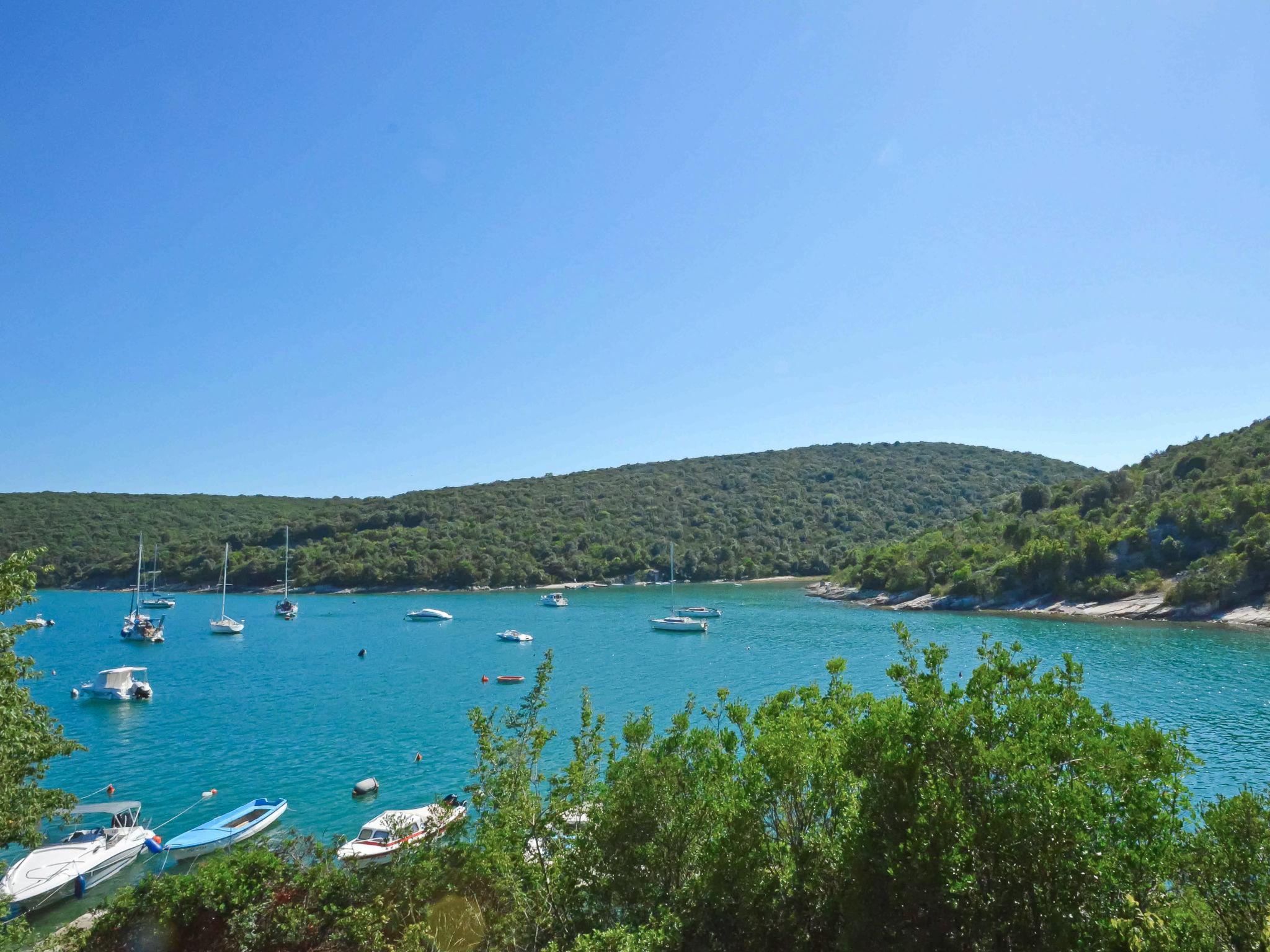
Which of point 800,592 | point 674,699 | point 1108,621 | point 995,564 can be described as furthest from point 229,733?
point 800,592

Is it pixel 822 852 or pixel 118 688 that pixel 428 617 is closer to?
pixel 118 688

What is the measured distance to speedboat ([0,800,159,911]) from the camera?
18.5m

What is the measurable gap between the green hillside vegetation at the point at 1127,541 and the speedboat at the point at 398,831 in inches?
2674

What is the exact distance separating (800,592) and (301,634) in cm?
6867

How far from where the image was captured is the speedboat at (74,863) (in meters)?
18.5

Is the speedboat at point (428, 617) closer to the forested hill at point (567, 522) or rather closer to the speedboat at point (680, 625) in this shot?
the speedboat at point (680, 625)

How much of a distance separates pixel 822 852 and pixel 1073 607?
73224mm

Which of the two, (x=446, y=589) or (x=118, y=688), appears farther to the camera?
(x=446, y=589)

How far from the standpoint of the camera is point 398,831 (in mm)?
11555

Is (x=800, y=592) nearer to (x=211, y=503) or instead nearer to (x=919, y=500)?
(x=919, y=500)

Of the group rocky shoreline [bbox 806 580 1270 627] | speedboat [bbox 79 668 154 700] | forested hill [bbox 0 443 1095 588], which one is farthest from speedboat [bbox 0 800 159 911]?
forested hill [bbox 0 443 1095 588]

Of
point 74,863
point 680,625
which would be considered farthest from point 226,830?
point 680,625

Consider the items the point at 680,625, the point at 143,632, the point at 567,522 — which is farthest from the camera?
the point at 567,522

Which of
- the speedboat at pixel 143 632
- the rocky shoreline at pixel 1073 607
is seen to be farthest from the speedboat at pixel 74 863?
the rocky shoreline at pixel 1073 607
